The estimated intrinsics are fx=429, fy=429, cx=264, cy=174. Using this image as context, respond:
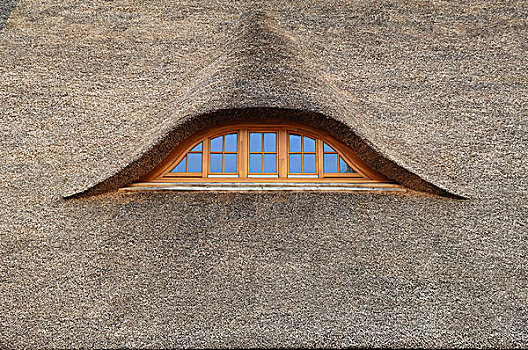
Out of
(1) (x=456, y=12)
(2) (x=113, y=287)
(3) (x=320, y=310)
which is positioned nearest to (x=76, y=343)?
(2) (x=113, y=287)

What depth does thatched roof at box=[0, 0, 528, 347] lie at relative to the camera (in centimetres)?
311

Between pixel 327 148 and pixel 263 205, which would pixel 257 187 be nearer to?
pixel 263 205

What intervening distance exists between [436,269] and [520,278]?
0.65m

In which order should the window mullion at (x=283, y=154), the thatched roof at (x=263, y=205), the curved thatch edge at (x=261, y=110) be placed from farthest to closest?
the window mullion at (x=283, y=154) < the curved thatch edge at (x=261, y=110) < the thatched roof at (x=263, y=205)

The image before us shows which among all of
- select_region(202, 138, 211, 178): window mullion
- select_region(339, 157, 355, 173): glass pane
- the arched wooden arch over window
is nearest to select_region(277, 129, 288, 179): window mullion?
the arched wooden arch over window

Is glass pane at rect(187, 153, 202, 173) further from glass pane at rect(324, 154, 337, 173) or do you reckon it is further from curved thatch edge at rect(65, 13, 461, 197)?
glass pane at rect(324, 154, 337, 173)

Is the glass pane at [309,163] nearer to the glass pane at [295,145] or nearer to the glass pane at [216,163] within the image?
the glass pane at [295,145]

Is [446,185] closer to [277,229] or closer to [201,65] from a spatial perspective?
[277,229]

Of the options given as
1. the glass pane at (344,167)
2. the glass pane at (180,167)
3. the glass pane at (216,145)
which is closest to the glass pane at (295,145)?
the glass pane at (344,167)

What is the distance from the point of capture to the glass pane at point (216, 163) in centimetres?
390

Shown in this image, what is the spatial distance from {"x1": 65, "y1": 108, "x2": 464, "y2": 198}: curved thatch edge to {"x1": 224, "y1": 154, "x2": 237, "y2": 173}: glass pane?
34 cm

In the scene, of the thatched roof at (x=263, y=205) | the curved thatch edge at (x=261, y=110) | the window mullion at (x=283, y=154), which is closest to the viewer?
the thatched roof at (x=263, y=205)

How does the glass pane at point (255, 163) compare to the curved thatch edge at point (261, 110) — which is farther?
the glass pane at point (255, 163)

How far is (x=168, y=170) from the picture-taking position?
3928 millimetres
